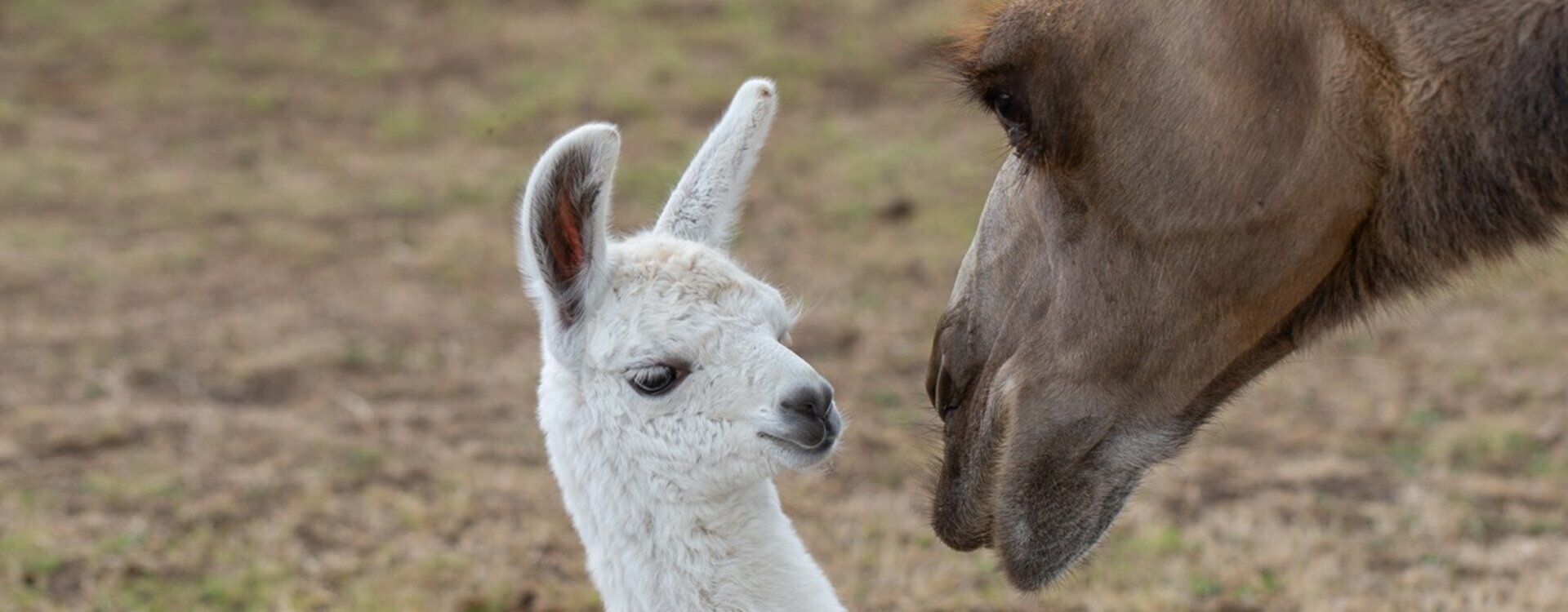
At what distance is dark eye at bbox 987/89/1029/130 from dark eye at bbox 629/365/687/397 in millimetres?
1038

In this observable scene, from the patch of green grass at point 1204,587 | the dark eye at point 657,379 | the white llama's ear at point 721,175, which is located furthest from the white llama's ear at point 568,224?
the patch of green grass at point 1204,587

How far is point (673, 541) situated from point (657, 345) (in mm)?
432

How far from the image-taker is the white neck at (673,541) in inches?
136

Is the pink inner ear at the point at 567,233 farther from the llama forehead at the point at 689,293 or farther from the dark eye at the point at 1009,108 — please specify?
the dark eye at the point at 1009,108

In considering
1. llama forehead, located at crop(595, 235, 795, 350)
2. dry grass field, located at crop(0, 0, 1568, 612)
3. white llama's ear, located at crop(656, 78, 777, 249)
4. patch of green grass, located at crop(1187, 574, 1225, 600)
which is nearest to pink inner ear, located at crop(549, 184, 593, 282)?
llama forehead, located at crop(595, 235, 795, 350)

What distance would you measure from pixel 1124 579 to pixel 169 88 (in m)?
12.8

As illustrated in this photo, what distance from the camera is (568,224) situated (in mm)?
3428

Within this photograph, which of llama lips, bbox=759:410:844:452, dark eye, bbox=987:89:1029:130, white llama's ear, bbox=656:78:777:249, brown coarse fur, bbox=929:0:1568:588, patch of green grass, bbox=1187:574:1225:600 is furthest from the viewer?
patch of green grass, bbox=1187:574:1225:600

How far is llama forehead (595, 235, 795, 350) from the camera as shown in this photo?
11.2 ft

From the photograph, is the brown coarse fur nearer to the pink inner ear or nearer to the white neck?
the white neck

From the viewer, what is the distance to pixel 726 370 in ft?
11.0

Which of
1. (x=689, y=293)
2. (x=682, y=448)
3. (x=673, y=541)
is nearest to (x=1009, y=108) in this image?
(x=689, y=293)

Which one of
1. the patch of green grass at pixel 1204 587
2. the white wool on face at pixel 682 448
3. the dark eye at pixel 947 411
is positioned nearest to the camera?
the dark eye at pixel 947 411

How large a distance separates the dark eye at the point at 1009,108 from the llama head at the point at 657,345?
823mm
